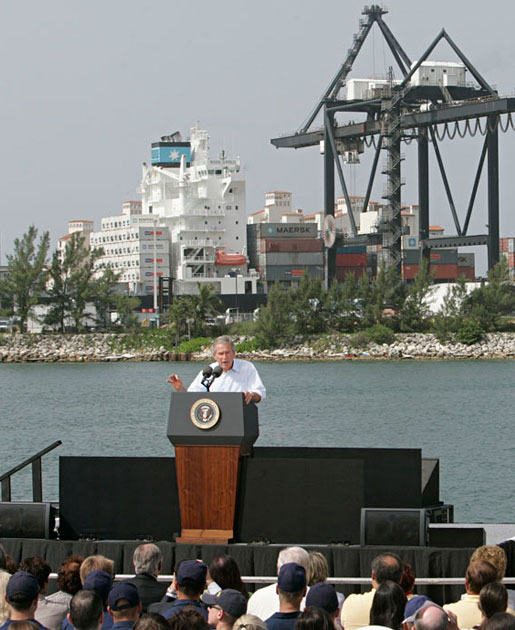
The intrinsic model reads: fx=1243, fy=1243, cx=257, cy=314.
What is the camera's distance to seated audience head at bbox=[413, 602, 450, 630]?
5086 millimetres

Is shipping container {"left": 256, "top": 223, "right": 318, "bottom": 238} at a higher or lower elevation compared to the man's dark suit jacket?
higher

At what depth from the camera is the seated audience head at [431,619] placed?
16.7 feet

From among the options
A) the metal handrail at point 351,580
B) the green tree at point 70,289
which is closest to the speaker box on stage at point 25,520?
the metal handrail at point 351,580

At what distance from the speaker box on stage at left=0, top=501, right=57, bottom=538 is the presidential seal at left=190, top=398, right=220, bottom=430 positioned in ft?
3.92

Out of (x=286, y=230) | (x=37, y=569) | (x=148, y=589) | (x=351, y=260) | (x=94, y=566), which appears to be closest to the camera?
(x=37, y=569)

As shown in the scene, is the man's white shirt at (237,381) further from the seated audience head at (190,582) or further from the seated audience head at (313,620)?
the seated audience head at (313,620)

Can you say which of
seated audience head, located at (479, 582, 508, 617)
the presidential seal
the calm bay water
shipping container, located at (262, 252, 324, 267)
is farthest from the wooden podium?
shipping container, located at (262, 252, 324, 267)

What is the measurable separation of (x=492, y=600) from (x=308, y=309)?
3025 inches

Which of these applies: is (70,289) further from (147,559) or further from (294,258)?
(147,559)

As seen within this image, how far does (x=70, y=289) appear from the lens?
8894 cm

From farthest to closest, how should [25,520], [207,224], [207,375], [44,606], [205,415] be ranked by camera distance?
[207,224] < [25,520] < [207,375] < [205,415] < [44,606]

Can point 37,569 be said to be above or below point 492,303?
below

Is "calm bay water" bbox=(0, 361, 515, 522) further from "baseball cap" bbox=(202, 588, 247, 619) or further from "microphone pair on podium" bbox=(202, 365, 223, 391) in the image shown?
"baseball cap" bbox=(202, 588, 247, 619)

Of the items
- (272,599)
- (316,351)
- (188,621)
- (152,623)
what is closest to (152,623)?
(152,623)
